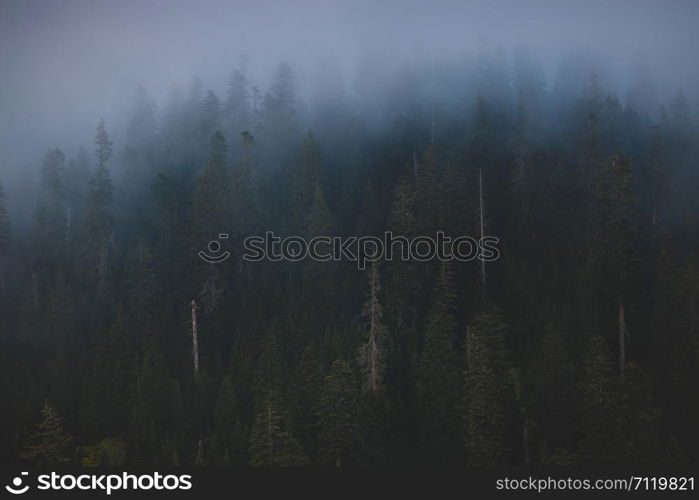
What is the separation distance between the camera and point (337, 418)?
5106 centimetres

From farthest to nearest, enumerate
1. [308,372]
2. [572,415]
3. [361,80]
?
[361,80]
[308,372]
[572,415]

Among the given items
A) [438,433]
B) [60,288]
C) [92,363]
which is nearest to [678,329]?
[438,433]

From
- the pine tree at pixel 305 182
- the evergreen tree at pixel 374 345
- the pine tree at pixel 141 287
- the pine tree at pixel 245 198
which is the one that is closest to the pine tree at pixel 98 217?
the pine tree at pixel 141 287

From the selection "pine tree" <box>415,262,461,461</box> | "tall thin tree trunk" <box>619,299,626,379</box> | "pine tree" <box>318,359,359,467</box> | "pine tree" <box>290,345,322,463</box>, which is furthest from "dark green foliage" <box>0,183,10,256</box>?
"tall thin tree trunk" <box>619,299,626,379</box>

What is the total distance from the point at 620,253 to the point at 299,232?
2993 cm

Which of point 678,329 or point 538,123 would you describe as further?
point 538,123

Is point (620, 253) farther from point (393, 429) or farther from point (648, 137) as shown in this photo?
point (648, 137)

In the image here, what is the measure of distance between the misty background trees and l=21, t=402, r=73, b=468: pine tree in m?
0.22

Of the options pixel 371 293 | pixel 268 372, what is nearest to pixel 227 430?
pixel 268 372

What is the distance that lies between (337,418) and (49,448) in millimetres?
18590

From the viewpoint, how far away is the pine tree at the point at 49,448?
49219mm

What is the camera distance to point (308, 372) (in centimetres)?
5525

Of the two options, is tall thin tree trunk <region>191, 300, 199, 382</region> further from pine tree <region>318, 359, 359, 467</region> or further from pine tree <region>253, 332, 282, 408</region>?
pine tree <region>318, 359, 359, 467</region>

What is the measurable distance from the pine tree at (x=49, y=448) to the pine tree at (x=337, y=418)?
1683 centimetres
